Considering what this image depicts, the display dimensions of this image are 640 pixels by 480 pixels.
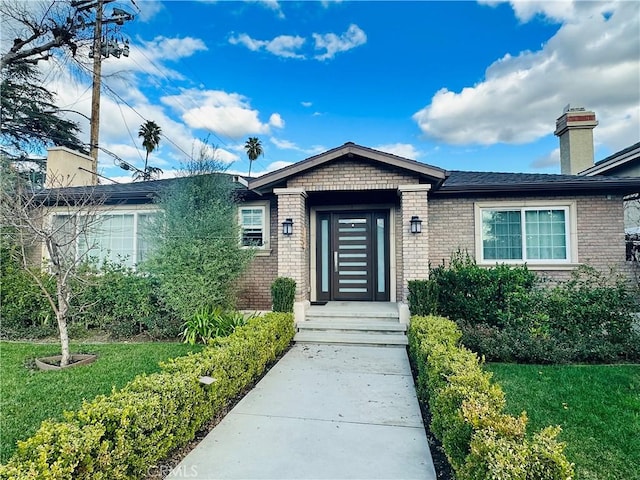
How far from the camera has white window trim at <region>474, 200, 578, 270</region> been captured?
838 centimetres

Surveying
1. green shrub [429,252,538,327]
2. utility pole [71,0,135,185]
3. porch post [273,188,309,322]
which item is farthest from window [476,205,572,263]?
utility pole [71,0,135,185]

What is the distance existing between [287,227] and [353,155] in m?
2.08

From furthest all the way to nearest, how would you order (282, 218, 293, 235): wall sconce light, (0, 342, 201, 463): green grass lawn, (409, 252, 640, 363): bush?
(282, 218, 293, 235): wall sconce light < (409, 252, 640, 363): bush < (0, 342, 201, 463): green grass lawn

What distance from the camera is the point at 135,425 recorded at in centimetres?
271

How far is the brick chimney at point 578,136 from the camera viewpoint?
1166cm

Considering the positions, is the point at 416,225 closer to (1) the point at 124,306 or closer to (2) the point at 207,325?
(2) the point at 207,325

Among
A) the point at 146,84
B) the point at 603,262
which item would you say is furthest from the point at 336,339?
the point at 146,84

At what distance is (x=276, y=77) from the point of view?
1458 centimetres

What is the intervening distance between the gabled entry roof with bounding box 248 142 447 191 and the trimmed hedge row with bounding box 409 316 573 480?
4.28m

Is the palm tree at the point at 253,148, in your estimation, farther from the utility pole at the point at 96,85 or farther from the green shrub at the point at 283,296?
the green shrub at the point at 283,296

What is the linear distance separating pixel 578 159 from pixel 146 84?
17080 millimetres

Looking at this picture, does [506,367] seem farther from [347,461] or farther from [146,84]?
[146,84]

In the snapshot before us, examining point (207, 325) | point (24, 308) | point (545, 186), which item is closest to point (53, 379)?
point (207, 325)

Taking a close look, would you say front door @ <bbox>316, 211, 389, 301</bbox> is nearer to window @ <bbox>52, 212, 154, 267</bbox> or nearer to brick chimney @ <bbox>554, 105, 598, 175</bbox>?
window @ <bbox>52, 212, 154, 267</bbox>
